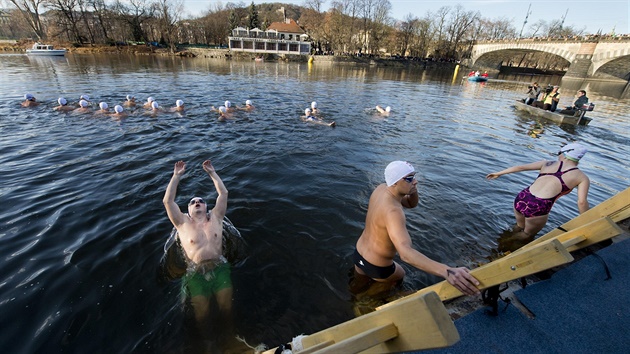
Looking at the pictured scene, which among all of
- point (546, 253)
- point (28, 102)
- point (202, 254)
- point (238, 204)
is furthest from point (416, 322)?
point (28, 102)

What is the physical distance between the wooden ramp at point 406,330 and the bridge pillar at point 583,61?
68.6m

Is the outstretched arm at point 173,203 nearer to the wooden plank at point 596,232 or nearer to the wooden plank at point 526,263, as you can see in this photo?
the wooden plank at point 526,263

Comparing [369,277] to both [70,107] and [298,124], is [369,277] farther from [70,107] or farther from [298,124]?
[70,107]

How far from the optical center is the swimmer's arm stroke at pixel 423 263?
228 cm

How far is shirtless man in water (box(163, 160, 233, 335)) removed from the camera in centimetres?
406

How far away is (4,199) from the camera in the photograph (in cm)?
634

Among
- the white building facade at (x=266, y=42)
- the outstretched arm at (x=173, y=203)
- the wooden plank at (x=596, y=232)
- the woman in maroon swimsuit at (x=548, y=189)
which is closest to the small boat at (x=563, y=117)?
the woman in maroon swimsuit at (x=548, y=189)

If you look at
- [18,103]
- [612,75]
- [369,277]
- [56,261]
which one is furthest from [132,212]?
[612,75]

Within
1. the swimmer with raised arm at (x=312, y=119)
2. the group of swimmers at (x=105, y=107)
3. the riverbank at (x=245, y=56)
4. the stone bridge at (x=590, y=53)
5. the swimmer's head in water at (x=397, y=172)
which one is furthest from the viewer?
the riverbank at (x=245, y=56)

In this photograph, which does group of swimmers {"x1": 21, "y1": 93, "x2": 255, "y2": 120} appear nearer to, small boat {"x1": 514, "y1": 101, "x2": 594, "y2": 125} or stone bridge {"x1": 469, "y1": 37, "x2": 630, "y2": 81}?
small boat {"x1": 514, "y1": 101, "x2": 594, "y2": 125}

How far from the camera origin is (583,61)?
159 ft

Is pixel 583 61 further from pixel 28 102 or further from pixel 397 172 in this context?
pixel 28 102

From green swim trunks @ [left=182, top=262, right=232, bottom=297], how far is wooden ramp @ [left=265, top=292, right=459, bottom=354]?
280 cm

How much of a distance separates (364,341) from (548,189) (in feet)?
18.0
